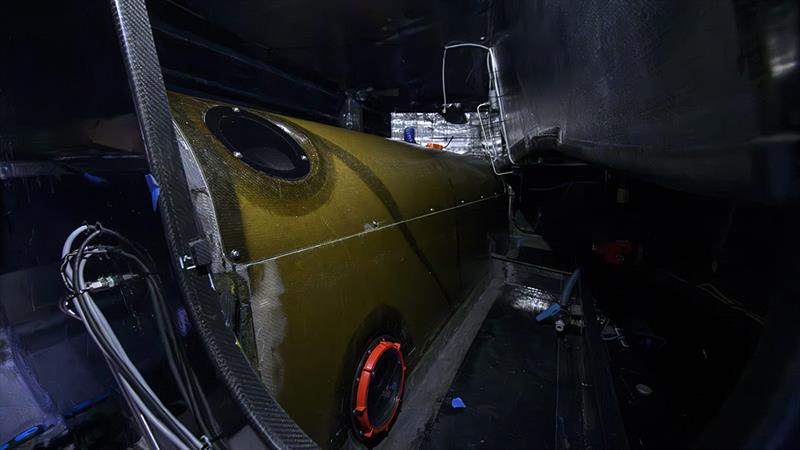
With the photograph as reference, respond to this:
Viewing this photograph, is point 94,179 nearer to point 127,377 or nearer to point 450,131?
point 127,377

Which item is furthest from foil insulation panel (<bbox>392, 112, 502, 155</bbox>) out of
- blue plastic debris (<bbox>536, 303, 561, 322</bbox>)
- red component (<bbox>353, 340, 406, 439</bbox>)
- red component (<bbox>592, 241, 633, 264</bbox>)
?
red component (<bbox>353, 340, 406, 439</bbox>)

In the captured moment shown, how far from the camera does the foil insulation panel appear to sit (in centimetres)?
375

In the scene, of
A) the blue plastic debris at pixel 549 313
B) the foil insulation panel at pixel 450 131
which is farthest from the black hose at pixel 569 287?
the foil insulation panel at pixel 450 131

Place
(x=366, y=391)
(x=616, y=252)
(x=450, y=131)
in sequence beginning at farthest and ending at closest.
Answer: (x=450, y=131), (x=616, y=252), (x=366, y=391)

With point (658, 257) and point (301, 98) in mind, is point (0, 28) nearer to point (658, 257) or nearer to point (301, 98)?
point (301, 98)

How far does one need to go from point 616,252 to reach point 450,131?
2460 millimetres

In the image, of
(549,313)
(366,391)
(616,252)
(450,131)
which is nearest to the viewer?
(366,391)

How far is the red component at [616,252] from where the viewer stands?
9.34ft

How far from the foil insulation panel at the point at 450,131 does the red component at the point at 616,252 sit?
5.86 feet

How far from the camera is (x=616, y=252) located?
2879 millimetres

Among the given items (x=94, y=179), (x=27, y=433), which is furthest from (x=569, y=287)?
(x=27, y=433)

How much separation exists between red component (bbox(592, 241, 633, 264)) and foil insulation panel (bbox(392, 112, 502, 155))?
1787 millimetres

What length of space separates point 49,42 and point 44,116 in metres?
0.25

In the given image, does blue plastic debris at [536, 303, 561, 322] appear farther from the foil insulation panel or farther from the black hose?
the foil insulation panel
